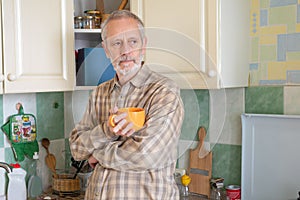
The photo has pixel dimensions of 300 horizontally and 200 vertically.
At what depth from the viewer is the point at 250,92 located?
74.5 inches

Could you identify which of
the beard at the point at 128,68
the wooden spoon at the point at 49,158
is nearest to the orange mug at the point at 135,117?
the beard at the point at 128,68

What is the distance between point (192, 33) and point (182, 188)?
2.46 ft

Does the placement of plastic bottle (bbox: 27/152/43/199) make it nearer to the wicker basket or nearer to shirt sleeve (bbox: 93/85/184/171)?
the wicker basket

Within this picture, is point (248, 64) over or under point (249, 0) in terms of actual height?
under

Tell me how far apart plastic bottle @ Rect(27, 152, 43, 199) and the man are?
0.70 meters

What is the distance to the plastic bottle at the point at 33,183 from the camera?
6.78 feet

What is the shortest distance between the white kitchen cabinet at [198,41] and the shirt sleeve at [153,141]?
0.25 metres

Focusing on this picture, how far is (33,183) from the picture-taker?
2072 millimetres

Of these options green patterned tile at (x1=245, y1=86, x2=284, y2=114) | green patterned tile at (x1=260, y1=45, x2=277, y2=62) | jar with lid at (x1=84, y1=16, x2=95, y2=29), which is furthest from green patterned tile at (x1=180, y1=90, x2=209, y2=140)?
jar with lid at (x1=84, y1=16, x2=95, y2=29)

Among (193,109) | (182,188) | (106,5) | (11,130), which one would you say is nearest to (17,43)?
(11,130)

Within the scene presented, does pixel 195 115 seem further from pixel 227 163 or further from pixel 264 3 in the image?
pixel 264 3

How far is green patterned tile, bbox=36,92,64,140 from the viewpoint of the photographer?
2.17 metres

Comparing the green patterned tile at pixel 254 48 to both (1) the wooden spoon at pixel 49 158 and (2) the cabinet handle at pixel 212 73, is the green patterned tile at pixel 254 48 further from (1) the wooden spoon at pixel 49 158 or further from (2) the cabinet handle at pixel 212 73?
(1) the wooden spoon at pixel 49 158

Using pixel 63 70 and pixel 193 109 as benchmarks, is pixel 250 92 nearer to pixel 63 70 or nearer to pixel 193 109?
pixel 193 109
